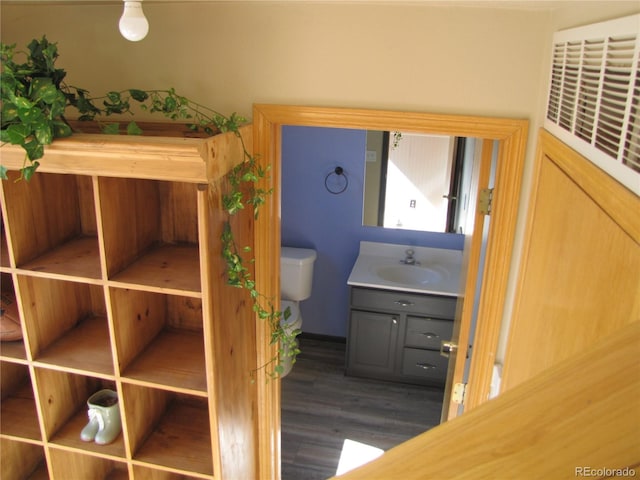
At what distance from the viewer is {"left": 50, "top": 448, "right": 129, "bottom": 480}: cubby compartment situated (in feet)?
5.86

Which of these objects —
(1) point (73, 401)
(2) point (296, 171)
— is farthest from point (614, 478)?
(2) point (296, 171)

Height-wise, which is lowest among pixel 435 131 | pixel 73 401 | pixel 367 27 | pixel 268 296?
pixel 73 401

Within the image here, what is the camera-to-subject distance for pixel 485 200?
1685mm

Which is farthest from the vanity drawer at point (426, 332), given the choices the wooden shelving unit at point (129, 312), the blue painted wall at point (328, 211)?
the wooden shelving unit at point (129, 312)

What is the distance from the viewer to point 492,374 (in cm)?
172

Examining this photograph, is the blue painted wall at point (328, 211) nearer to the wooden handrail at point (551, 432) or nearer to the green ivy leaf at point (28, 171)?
the green ivy leaf at point (28, 171)

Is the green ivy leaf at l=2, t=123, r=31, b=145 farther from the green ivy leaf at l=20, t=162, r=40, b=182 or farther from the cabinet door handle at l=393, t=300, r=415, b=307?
the cabinet door handle at l=393, t=300, r=415, b=307

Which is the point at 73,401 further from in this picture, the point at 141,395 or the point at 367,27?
the point at 367,27

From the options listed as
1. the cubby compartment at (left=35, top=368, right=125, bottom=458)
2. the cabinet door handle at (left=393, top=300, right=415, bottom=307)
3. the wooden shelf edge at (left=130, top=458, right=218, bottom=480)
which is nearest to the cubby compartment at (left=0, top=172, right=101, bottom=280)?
the cubby compartment at (left=35, top=368, right=125, bottom=458)

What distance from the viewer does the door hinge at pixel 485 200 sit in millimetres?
1673

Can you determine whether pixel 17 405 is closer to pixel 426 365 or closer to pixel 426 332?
pixel 426 332

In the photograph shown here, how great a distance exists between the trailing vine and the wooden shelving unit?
0.15ft

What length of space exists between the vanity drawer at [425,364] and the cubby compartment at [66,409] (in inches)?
89.7

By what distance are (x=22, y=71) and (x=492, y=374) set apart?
1.70m
